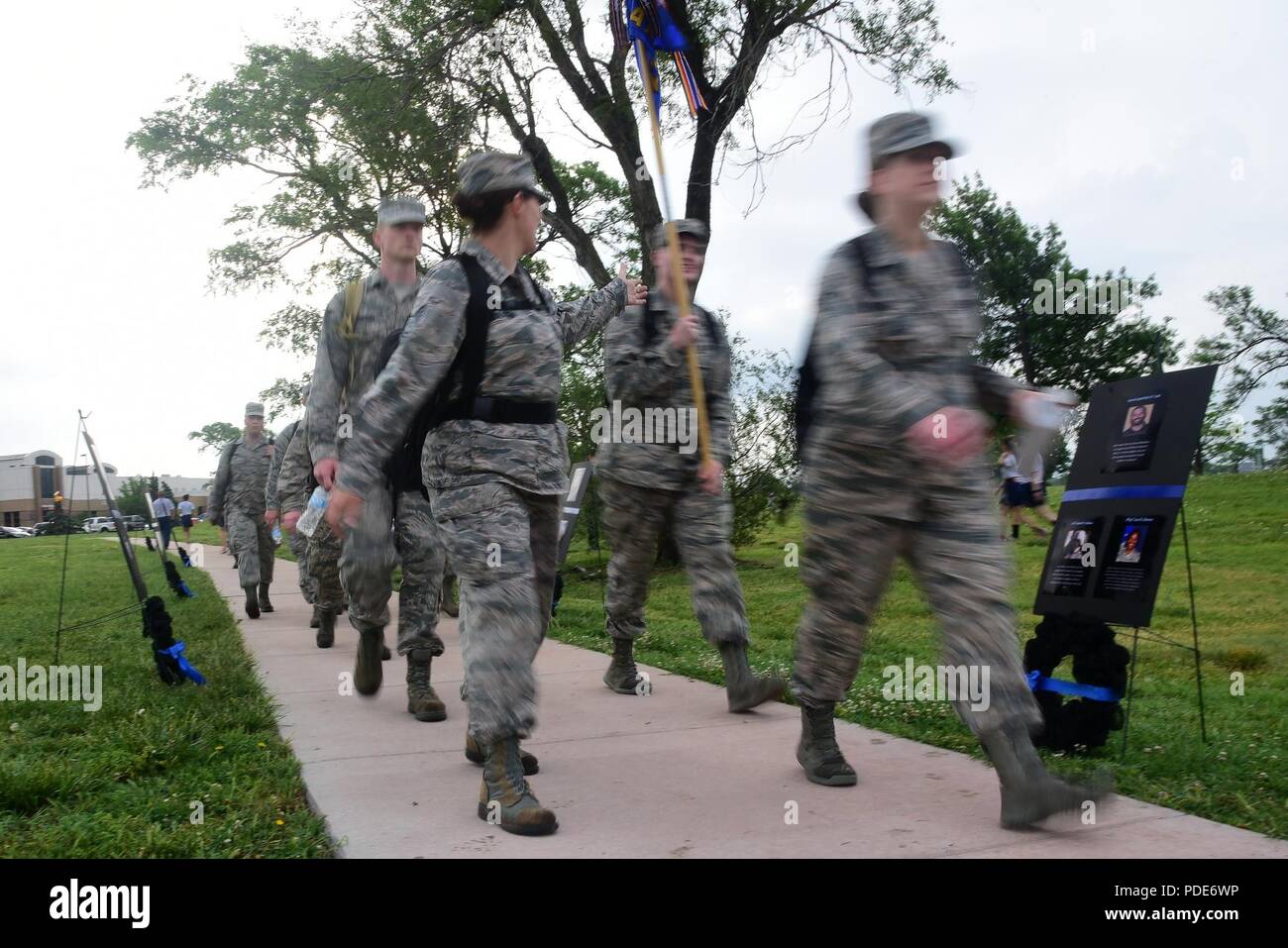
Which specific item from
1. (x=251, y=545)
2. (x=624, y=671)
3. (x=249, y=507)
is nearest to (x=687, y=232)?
(x=624, y=671)

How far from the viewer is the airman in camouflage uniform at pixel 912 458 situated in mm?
3289

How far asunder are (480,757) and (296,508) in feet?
12.5

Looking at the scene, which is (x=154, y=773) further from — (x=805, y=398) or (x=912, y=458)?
(x=912, y=458)

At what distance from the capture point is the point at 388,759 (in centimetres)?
467

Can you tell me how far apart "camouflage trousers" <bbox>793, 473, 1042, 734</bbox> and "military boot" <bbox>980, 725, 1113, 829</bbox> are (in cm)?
5

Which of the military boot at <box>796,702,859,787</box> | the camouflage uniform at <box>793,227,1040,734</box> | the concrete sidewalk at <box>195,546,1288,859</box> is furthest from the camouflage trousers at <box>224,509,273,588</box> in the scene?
the camouflage uniform at <box>793,227,1040,734</box>

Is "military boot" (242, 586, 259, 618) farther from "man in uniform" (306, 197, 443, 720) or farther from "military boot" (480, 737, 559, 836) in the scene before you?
"military boot" (480, 737, 559, 836)

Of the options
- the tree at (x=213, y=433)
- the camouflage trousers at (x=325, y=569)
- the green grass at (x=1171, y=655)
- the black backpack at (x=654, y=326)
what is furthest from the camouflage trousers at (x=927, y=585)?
the tree at (x=213, y=433)

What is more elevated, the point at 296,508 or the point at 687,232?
the point at 687,232

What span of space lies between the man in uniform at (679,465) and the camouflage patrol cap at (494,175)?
4.54ft

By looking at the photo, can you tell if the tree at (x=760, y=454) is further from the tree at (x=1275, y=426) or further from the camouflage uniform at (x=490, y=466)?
the tree at (x=1275, y=426)

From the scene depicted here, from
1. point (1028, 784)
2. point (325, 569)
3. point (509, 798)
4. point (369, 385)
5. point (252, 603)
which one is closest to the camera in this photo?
point (1028, 784)

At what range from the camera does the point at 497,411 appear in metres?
3.83
